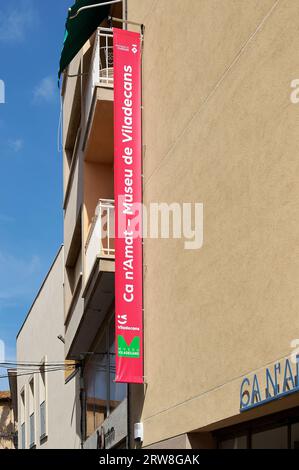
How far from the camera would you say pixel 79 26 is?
51.8 feet

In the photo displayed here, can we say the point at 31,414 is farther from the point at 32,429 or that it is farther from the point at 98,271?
the point at 98,271

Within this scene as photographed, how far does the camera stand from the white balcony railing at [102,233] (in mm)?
15031

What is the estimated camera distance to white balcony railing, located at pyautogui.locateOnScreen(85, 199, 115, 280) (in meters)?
15.0

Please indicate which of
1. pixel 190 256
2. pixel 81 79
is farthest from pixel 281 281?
pixel 81 79

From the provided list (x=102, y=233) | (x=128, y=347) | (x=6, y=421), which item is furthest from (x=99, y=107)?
(x=6, y=421)

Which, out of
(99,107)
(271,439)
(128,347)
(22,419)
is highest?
(99,107)

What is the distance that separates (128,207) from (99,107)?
8.75 feet

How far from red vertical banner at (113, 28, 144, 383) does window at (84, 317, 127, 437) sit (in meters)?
2.11

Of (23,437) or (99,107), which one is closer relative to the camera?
(99,107)

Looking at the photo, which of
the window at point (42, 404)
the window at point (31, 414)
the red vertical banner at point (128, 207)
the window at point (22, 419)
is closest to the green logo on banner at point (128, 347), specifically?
the red vertical banner at point (128, 207)

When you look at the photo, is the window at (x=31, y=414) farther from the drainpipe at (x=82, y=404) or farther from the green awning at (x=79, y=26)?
the green awning at (x=79, y=26)

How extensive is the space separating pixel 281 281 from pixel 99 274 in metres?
6.95

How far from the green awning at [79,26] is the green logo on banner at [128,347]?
5.61 metres
